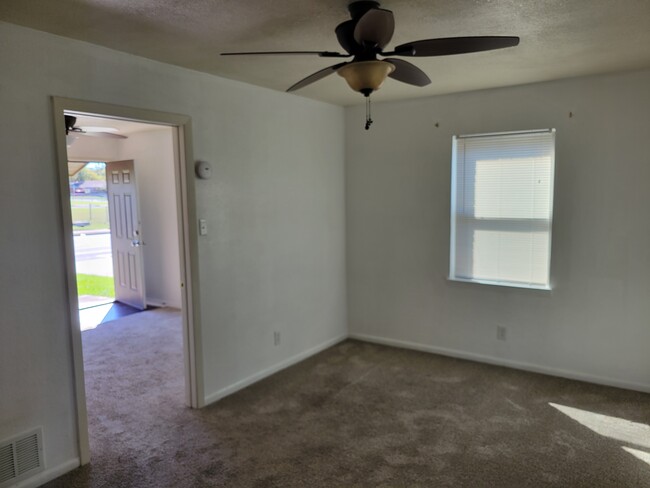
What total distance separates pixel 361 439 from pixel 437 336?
1.76 meters

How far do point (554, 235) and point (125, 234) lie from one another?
209 inches

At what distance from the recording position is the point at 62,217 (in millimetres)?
2492

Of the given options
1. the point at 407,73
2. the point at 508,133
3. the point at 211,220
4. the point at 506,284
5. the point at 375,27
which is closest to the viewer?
the point at 375,27

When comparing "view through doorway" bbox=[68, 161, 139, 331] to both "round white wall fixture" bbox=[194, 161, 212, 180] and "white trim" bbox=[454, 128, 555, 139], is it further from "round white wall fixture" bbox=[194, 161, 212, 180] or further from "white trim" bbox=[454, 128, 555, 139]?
"white trim" bbox=[454, 128, 555, 139]

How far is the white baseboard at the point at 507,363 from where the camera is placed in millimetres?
3576

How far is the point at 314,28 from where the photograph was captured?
229 cm

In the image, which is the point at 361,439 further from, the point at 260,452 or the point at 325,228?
the point at 325,228

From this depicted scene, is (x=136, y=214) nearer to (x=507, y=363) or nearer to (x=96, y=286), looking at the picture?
(x=96, y=286)

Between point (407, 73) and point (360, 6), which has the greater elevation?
point (360, 6)

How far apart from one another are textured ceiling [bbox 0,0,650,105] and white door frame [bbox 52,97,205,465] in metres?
0.37

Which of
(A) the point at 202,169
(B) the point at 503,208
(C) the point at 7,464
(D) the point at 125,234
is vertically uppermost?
(A) the point at 202,169

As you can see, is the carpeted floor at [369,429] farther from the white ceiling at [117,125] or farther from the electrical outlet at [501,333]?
the white ceiling at [117,125]

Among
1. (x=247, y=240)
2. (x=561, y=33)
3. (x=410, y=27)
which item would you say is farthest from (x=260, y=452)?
(x=561, y=33)

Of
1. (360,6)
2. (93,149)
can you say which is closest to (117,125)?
(93,149)
